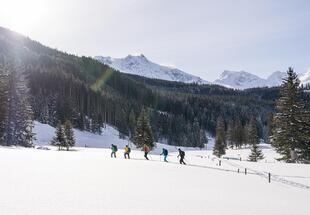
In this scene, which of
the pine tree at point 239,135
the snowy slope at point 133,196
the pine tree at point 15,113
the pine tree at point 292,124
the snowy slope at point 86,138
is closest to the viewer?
the snowy slope at point 133,196

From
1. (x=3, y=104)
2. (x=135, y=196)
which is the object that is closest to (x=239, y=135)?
(x=3, y=104)

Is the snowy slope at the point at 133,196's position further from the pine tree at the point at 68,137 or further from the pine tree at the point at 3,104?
the pine tree at the point at 68,137

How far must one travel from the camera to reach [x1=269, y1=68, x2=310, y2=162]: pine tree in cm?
4031

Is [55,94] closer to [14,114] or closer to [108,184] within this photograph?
[14,114]

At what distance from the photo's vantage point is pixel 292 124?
4075cm

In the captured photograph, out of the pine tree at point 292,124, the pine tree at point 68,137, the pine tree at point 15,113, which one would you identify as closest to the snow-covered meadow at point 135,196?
the pine tree at point 292,124

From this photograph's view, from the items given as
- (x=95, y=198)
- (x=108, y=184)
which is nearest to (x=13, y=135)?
(x=108, y=184)

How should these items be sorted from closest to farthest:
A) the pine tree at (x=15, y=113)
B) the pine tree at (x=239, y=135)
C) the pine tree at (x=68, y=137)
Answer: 1. the pine tree at (x=15, y=113)
2. the pine tree at (x=68, y=137)
3. the pine tree at (x=239, y=135)

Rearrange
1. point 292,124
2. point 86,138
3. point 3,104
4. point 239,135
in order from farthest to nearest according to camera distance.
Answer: point 239,135
point 86,138
point 3,104
point 292,124

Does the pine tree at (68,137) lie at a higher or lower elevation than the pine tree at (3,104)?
lower

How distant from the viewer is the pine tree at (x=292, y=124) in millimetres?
40312

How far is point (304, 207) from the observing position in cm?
1639

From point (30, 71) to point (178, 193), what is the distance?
463 feet

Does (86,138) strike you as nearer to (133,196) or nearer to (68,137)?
(68,137)
